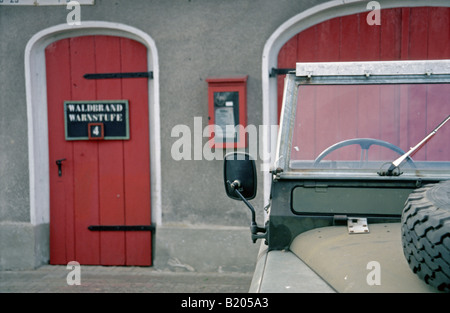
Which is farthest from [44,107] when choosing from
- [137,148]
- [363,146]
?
[363,146]

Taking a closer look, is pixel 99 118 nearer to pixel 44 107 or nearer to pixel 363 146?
pixel 44 107

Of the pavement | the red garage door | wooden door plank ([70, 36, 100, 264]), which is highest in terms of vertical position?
the red garage door

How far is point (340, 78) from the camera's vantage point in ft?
7.82

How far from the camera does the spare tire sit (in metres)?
1.32

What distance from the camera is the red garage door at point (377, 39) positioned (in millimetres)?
4957

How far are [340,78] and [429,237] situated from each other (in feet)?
3.96

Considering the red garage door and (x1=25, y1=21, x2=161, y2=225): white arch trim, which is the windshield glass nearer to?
the red garage door

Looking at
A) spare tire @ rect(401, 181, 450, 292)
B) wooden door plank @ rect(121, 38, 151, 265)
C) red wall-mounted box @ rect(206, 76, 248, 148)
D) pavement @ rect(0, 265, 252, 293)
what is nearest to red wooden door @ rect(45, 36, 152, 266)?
wooden door plank @ rect(121, 38, 151, 265)

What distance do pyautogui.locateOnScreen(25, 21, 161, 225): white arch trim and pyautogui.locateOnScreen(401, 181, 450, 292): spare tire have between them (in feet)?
13.4

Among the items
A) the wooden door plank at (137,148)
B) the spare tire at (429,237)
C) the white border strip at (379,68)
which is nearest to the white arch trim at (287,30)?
the wooden door plank at (137,148)

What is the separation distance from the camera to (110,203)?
5594mm
